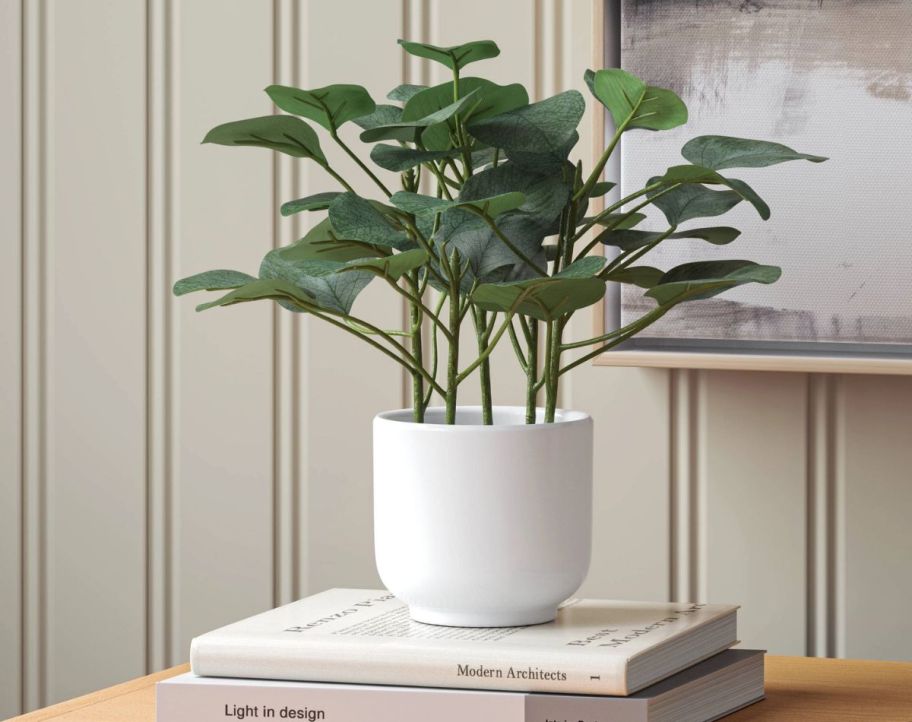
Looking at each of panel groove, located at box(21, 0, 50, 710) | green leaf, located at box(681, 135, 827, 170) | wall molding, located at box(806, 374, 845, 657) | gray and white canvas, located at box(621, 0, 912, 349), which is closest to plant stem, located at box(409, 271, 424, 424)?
green leaf, located at box(681, 135, 827, 170)

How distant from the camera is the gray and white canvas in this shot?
108 centimetres

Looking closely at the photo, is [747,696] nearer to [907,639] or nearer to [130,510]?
[907,639]

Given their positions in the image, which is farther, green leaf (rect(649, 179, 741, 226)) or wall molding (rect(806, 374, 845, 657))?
wall molding (rect(806, 374, 845, 657))

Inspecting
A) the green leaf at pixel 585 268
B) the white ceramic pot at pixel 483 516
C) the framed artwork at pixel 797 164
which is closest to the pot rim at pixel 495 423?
the white ceramic pot at pixel 483 516

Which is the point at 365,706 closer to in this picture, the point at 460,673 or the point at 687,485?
the point at 460,673

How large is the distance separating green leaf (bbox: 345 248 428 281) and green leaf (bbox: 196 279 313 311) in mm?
49

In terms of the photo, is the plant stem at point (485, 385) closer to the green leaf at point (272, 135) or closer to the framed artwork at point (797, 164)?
the green leaf at point (272, 135)

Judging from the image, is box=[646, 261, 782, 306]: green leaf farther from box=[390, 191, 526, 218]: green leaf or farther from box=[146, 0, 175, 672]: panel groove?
box=[146, 0, 175, 672]: panel groove

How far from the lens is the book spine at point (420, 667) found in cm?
78

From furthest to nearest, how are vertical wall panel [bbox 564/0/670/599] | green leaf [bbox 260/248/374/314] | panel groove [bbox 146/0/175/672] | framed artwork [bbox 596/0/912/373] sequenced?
1. panel groove [bbox 146/0/175/672]
2. vertical wall panel [bbox 564/0/670/599]
3. framed artwork [bbox 596/0/912/373]
4. green leaf [bbox 260/248/374/314]

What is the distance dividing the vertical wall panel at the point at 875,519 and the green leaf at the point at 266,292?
0.53m

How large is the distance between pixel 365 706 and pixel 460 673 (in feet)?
0.20

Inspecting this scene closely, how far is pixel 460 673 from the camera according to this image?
2.63 ft

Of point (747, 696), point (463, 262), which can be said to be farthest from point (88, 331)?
point (747, 696)
